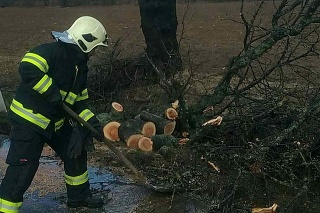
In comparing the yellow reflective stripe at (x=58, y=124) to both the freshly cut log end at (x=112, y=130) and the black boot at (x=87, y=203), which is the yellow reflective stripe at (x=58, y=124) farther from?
the freshly cut log end at (x=112, y=130)

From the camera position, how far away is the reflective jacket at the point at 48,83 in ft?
14.4

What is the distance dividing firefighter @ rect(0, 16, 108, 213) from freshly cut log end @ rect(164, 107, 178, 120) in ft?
6.70

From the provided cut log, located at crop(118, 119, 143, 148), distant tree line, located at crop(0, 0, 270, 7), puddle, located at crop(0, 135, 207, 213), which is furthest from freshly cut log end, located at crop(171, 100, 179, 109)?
distant tree line, located at crop(0, 0, 270, 7)

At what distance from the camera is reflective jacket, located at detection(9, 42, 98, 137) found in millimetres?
4379

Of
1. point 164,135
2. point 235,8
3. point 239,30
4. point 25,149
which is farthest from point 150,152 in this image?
point 235,8

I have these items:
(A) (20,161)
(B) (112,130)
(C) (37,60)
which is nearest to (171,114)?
(B) (112,130)

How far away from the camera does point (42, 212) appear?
5.00 metres

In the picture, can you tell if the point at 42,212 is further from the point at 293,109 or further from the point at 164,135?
the point at 293,109

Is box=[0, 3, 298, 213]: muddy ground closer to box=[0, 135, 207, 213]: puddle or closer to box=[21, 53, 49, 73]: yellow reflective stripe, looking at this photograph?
box=[0, 135, 207, 213]: puddle

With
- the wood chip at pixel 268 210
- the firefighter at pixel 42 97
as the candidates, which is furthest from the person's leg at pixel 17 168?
the wood chip at pixel 268 210

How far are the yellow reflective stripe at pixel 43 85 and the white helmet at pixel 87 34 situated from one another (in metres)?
0.44

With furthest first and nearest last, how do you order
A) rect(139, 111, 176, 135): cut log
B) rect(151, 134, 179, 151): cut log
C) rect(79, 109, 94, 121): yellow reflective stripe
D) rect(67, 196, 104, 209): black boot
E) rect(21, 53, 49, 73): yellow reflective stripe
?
rect(139, 111, 176, 135): cut log → rect(151, 134, 179, 151): cut log → rect(67, 196, 104, 209): black boot → rect(79, 109, 94, 121): yellow reflective stripe → rect(21, 53, 49, 73): yellow reflective stripe

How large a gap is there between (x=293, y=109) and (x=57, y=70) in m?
2.53

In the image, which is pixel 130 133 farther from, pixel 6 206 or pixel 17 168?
pixel 6 206
